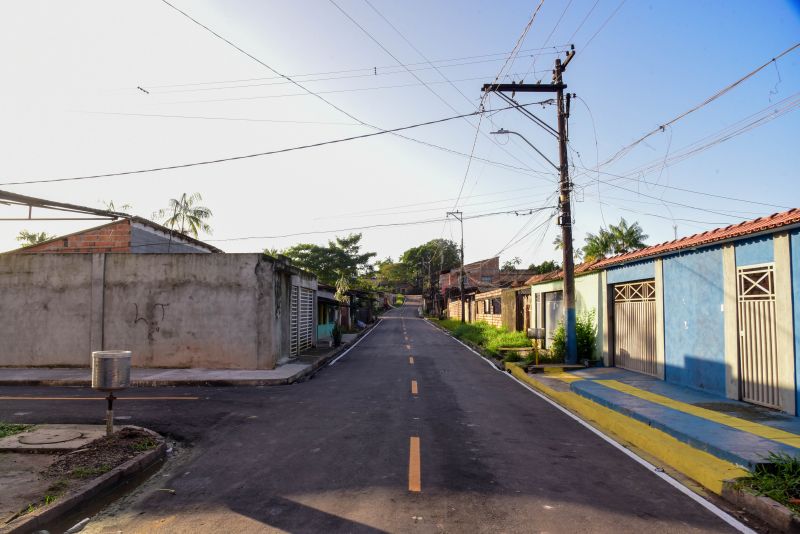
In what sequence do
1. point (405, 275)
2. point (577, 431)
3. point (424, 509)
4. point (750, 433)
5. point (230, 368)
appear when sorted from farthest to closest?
point (405, 275) < point (230, 368) < point (577, 431) < point (750, 433) < point (424, 509)

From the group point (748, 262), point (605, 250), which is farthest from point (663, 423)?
point (605, 250)

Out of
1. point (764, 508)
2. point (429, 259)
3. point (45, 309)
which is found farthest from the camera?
point (429, 259)

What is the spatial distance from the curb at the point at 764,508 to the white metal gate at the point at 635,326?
8.44m

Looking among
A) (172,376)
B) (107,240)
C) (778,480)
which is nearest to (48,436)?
(172,376)

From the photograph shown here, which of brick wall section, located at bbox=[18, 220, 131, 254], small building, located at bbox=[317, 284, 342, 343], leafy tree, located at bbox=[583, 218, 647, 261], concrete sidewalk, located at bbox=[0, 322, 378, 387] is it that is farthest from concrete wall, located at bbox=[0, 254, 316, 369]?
leafy tree, located at bbox=[583, 218, 647, 261]

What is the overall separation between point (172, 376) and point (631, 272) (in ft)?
44.7

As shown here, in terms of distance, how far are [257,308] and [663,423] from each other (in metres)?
12.5

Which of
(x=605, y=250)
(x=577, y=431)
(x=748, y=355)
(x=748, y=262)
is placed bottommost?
(x=577, y=431)

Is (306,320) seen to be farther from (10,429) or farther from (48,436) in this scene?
(48,436)

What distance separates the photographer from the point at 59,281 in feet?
55.7

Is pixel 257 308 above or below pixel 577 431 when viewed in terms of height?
above

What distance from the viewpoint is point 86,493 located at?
17.5 feet

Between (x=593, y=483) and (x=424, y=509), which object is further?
(x=593, y=483)

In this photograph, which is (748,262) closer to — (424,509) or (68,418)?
(424,509)
